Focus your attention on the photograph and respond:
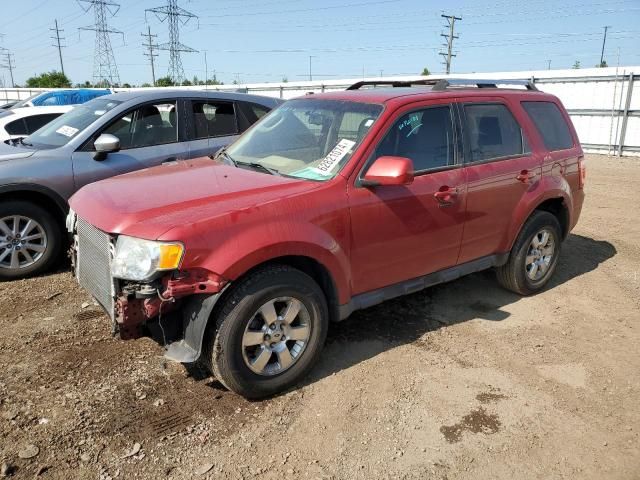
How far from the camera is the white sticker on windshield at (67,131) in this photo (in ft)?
17.9

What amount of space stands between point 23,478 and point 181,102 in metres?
4.41

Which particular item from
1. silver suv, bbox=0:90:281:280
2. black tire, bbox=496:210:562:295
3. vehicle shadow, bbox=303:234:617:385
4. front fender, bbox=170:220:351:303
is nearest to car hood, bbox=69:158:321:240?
front fender, bbox=170:220:351:303

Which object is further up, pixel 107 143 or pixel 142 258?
pixel 107 143

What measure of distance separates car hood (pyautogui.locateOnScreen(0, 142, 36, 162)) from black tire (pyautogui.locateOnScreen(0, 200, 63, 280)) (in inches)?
18.4

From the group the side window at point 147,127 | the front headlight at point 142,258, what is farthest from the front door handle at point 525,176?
the side window at point 147,127

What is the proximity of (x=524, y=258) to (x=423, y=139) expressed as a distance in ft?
5.53

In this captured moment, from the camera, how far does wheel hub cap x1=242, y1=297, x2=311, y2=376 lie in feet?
10.0

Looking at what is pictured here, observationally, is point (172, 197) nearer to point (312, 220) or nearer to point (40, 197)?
point (312, 220)

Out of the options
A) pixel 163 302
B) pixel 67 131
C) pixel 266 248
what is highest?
pixel 67 131

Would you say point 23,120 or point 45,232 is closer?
point 45,232

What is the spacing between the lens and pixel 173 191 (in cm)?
321

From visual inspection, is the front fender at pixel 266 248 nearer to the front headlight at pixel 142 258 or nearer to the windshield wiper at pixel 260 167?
the front headlight at pixel 142 258

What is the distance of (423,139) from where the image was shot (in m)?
3.81

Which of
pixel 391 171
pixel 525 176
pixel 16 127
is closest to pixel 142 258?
pixel 391 171
